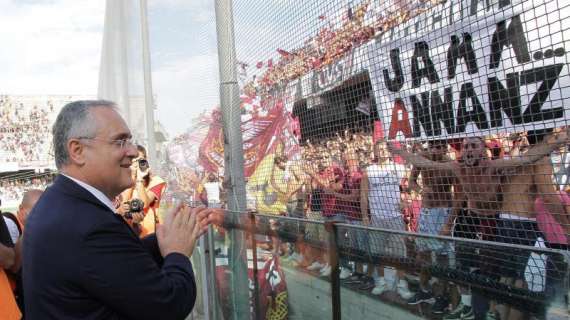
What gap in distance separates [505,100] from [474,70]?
0.16 m

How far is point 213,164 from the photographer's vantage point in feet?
11.8

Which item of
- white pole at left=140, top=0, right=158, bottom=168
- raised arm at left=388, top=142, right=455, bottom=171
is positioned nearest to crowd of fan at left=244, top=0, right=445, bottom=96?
raised arm at left=388, top=142, right=455, bottom=171

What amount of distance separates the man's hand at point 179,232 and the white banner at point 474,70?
919 millimetres

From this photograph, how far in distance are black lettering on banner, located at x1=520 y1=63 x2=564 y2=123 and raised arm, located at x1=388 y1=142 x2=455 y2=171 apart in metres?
0.40

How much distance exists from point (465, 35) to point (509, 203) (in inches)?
24.8

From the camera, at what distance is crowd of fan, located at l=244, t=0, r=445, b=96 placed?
192cm

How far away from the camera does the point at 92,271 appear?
4.09 feet

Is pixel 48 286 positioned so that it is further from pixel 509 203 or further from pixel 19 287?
pixel 19 287

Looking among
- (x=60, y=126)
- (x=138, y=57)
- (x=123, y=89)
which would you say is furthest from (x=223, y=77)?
(x=123, y=89)

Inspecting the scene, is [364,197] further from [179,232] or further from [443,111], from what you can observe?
[179,232]

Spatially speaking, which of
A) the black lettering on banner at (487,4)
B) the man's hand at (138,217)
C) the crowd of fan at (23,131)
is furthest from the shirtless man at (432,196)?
the crowd of fan at (23,131)

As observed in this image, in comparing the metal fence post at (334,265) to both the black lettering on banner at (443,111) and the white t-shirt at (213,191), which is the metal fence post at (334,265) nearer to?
the black lettering on banner at (443,111)

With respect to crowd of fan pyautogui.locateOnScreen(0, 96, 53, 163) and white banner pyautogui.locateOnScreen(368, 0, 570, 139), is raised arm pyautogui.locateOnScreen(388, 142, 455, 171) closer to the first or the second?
white banner pyautogui.locateOnScreen(368, 0, 570, 139)

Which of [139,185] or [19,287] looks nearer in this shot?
[19,287]
